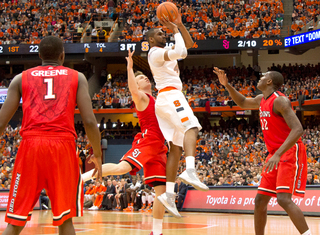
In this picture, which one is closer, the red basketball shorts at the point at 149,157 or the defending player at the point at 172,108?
the defending player at the point at 172,108

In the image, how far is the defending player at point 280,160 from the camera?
16.8 ft

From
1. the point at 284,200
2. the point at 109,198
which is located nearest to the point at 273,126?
the point at 284,200

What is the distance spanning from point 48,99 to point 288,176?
3.24m

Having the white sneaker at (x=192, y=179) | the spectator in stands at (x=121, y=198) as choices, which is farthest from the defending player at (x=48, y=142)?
the spectator in stands at (x=121, y=198)

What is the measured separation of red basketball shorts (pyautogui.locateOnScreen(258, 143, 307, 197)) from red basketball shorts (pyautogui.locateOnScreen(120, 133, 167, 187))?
4.59ft

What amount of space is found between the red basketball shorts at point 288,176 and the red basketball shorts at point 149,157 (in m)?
1.40

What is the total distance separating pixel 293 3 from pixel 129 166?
27646mm

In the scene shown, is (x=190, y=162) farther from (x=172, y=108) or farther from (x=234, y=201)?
(x=234, y=201)

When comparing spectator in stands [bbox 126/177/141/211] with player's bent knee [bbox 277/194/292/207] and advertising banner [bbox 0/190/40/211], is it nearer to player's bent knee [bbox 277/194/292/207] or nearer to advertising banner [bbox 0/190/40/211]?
advertising banner [bbox 0/190/40/211]

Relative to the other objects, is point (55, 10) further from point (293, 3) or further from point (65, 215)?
point (65, 215)

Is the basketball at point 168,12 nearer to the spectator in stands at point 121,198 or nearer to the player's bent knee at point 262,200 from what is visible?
the player's bent knee at point 262,200

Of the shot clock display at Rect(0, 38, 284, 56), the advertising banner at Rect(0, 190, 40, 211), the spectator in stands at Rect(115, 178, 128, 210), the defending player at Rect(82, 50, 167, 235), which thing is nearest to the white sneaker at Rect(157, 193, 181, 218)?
the defending player at Rect(82, 50, 167, 235)

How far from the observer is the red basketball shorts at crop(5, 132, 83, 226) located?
3.56 meters

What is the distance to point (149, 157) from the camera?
18.4 feet
